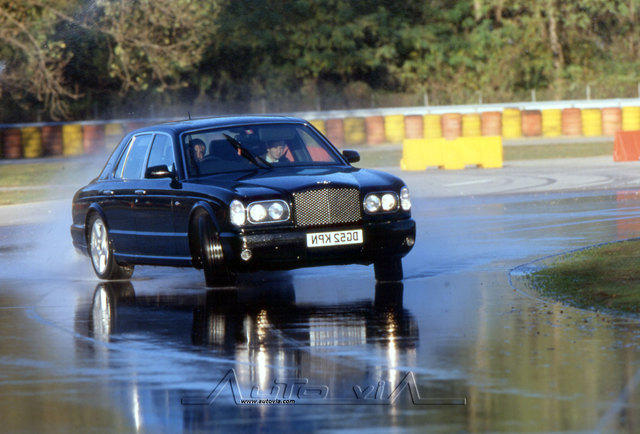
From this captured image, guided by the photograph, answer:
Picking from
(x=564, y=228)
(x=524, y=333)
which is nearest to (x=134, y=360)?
(x=524, y=333)

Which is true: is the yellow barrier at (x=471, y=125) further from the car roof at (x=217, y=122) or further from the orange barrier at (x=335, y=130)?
the car roof at (x=217, y=122)

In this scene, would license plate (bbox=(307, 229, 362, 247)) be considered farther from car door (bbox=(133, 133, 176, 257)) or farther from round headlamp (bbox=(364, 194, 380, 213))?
car door (bbox=(133, 133, 176, 257))

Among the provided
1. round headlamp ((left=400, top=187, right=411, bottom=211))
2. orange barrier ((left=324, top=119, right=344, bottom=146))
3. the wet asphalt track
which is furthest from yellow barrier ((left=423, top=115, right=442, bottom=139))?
round headlamp ((left=400, top=187, right=411, bottom=211))

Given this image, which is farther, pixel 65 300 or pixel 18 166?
pixel 18 166

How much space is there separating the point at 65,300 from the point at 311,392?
5058 mm

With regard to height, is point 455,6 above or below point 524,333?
above

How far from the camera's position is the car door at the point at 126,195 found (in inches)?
498

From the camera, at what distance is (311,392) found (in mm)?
7004

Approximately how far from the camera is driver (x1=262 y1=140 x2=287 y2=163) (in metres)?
12.2

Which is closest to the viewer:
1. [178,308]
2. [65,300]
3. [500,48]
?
[178,308]

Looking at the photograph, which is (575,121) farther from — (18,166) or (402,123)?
(18,166)

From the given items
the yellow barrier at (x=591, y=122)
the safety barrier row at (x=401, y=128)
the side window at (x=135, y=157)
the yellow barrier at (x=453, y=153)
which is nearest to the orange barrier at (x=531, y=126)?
the safety barrier row at (x=401, y=128)

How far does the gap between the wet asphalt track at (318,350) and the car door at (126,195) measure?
1.43 ft

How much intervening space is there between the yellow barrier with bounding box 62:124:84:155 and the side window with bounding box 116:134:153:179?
34.7 m
